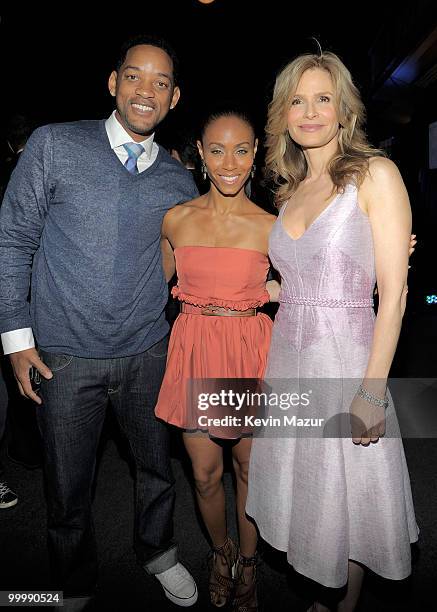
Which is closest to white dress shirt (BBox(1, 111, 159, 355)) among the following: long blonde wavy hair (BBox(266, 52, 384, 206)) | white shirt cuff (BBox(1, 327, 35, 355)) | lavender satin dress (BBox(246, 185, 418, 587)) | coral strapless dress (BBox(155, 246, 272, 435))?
white shirt cuff (BBox(1, 327, 35, 355))

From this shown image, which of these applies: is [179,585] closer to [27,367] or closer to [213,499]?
[213,499]

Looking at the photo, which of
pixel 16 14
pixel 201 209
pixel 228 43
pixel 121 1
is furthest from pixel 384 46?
pixel 201 209

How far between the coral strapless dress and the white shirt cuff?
52 centimetres

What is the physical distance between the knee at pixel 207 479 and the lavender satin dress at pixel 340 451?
40cm

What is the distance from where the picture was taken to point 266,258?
1896mm

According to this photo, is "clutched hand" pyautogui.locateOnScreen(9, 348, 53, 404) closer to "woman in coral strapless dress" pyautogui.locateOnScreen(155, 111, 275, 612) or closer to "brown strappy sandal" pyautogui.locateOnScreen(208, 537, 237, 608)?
"woman in coral strapless dress" pyautogui.locateOnScreen(155, 111, 275, 612)

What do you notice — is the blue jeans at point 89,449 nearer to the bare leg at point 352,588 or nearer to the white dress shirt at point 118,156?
the white dress shirt at point 118,156

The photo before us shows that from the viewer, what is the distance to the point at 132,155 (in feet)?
5.85

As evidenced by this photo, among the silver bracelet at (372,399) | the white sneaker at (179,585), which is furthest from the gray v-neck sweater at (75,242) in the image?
the white sneaker at (179,585)

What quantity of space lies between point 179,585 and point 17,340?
1165 millimetres

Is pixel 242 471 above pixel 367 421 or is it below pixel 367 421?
below

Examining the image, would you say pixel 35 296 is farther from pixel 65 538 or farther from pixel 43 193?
pixel 65 538

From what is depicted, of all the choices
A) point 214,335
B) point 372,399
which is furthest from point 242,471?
point 372,399

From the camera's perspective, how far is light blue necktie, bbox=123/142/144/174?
1.77 metres
